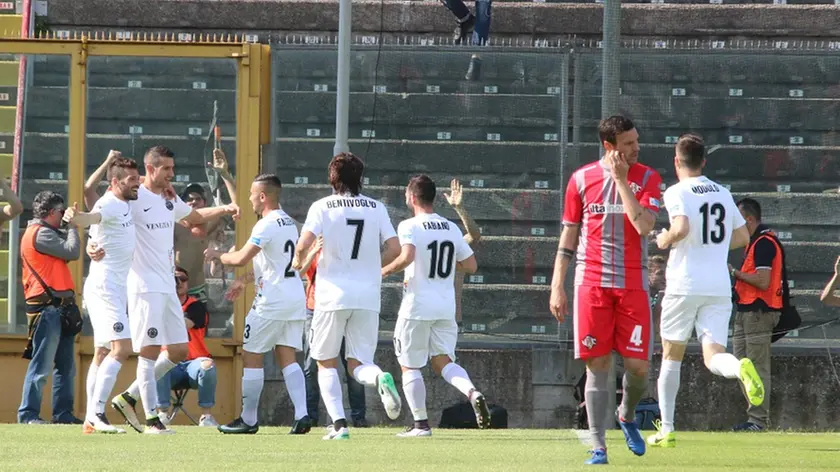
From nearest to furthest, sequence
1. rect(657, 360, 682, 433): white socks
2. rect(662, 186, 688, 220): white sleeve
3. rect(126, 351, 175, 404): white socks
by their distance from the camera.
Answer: rect(662, 186, 688, 220): white sleeve
rect(657, 360, 682, 433): white socks
rect(126, 351, 175, 404): white socks

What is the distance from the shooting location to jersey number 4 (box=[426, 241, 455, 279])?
1259 centimetres

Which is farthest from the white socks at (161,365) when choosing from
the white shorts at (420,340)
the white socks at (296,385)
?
the white shorts at (420,340)

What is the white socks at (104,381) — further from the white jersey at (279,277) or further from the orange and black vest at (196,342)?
the orange and black vest at (196,342)

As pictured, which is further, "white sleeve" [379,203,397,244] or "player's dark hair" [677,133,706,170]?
"white sleeve" [379,203,397,244]

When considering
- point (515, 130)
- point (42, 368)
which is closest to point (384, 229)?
point (42, 368)

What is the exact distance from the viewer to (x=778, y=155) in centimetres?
1644

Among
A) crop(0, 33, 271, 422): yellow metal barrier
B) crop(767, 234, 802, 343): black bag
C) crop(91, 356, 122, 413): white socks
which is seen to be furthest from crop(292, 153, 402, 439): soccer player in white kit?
crop(767, 234, 802, 343): black bag

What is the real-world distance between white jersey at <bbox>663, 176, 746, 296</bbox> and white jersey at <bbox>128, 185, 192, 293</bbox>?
3.79m

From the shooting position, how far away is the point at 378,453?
9.91m

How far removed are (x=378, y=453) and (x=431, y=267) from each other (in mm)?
3001

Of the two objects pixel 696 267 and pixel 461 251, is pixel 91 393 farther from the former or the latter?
pixel 696 267

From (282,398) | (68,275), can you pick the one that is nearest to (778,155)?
(282,398)

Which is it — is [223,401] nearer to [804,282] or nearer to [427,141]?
[427,141]

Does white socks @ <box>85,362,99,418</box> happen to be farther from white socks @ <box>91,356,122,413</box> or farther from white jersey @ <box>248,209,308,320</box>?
white jersey @ <box>248,209,308,320</box>
